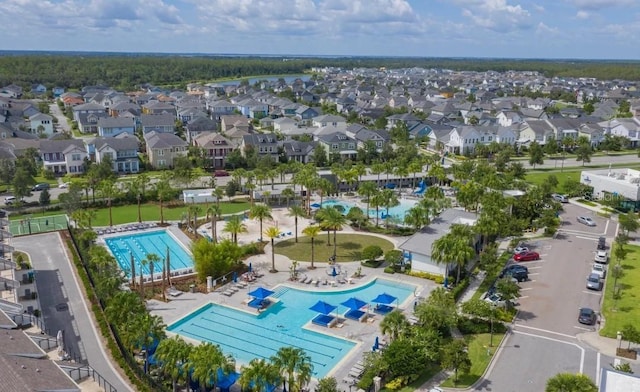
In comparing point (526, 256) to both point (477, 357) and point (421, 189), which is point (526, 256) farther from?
point (421, 189)

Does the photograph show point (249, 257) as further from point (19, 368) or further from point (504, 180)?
point (504, 180)

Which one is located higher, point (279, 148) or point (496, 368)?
point (279, 148)

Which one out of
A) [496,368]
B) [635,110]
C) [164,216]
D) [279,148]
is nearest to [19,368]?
[496,368]

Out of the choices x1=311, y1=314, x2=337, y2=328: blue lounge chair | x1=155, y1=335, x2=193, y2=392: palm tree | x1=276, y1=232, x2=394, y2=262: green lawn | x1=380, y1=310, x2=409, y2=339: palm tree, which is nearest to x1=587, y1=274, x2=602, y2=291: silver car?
x1=276, y1=232, x2=394, y2=262: green lawn

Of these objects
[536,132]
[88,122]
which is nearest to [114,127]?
[88,122]

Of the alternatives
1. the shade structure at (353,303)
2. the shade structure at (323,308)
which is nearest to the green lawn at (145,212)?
the shade structure at (323,308)

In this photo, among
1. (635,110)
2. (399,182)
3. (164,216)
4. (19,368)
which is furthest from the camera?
(635,110)

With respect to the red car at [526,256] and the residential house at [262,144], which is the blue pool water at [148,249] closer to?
the red car at [526,256]

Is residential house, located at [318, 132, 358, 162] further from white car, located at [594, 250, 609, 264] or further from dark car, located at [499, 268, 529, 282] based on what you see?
dark car, located at [499, 268, 529, 282]
